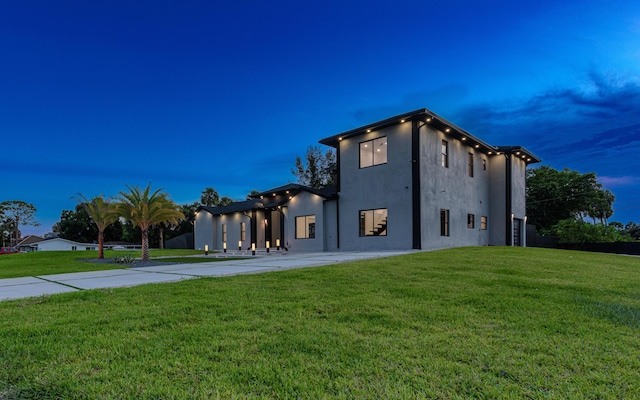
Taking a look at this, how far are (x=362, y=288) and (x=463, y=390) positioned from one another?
315 cm

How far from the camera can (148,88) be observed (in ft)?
92.1

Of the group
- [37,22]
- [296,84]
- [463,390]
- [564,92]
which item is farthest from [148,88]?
[564,92]

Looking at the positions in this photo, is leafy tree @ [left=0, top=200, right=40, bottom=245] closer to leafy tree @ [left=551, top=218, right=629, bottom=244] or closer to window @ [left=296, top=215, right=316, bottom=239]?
window @ [left=296, top=215, right=316, bottom=239]

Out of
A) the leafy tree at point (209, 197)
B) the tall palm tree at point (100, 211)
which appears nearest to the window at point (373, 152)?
the tall palm tree at point (100, 211)

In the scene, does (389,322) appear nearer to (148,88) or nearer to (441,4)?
(441,4)

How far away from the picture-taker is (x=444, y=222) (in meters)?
15.7

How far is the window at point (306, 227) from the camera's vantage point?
18438mm

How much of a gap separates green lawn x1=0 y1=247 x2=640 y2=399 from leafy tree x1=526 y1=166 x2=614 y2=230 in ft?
102

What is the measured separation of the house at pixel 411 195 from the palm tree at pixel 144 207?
24.7 ft

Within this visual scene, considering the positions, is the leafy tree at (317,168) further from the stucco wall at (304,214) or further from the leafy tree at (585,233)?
the leafy tree at (585,233)

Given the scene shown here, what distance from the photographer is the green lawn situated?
6.61ft

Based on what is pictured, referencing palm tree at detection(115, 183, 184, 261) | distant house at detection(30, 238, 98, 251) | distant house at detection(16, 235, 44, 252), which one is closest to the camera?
palm tree at detection(115, 183, 184, 261)

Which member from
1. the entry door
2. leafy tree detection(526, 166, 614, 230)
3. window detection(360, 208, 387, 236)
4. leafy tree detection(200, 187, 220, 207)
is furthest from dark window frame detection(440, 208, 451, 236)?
leafy tree detection(200, 187, 220, 207)

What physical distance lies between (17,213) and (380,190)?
61.8m
